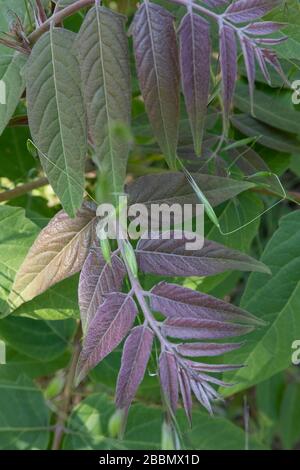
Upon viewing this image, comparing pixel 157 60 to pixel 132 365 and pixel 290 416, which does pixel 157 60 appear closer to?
pixel 132 365

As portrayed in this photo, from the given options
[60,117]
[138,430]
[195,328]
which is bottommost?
[138,430]

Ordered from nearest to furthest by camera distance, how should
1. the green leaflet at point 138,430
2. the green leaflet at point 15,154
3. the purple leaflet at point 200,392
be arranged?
1. the purple leaflet at point 200,392
2. the green leaflet at point 138,430
3. the green leaflet at point 15,154

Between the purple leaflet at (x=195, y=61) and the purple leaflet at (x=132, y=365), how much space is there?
0.57 ft

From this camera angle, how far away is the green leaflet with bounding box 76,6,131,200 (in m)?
0.50

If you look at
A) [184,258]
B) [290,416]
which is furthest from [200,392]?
[290,416]

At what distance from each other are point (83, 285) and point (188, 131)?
280mm

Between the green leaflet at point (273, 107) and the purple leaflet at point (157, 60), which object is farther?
the green leaflet at point (273, 107)

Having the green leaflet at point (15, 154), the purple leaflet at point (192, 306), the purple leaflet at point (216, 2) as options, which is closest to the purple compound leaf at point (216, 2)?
the purple leaflet at point (216, 2)

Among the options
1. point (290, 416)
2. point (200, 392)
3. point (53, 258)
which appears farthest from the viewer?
point (290, 416)

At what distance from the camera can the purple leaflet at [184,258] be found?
526 millimetres

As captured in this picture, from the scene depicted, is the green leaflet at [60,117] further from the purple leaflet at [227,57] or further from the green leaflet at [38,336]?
the green leaflet at [38,336]

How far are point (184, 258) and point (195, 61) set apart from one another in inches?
6.3

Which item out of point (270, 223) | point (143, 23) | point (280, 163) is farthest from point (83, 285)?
point (270, 223)

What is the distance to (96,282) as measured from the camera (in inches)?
21.2
